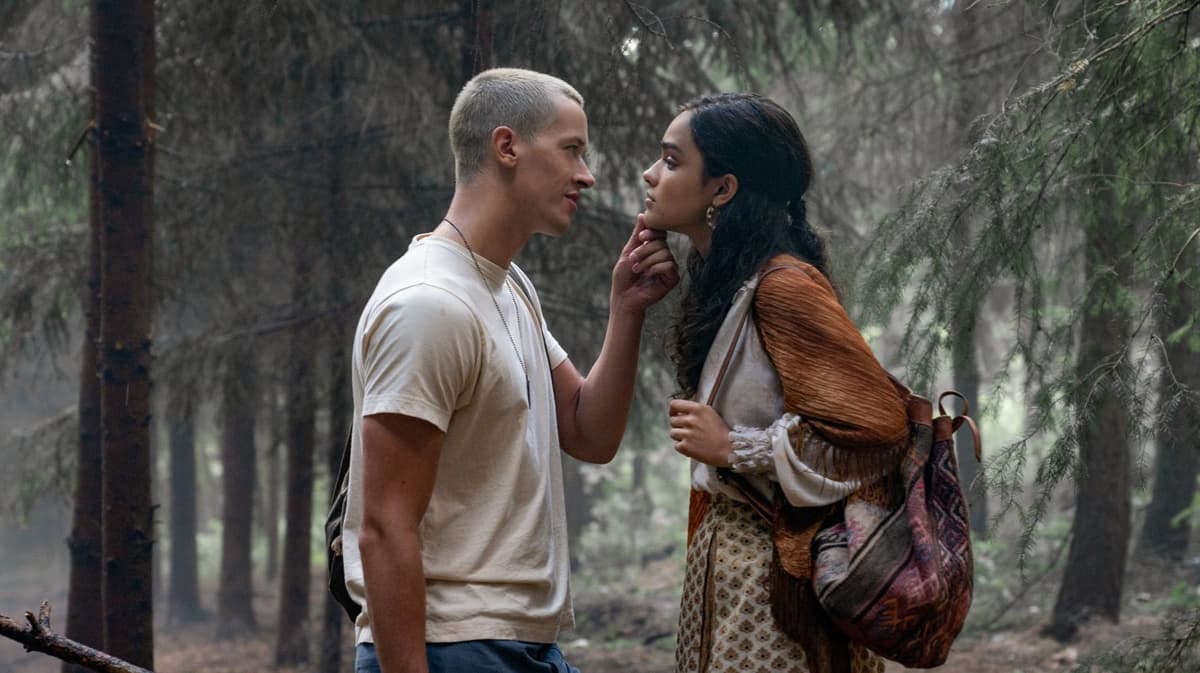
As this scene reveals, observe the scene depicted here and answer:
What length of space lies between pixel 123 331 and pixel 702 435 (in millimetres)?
3343

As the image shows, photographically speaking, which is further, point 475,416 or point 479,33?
point 479,33

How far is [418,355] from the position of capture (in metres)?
2.41

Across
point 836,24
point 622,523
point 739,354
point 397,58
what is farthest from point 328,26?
point 622,523

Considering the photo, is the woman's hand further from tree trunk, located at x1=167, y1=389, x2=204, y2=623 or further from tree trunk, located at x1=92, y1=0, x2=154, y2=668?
tree trunk, located at x1=167, y1=389, x2=204, y2=623

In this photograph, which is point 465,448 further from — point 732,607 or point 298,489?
point 298,489

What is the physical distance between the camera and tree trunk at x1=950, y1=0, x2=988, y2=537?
4.71 m

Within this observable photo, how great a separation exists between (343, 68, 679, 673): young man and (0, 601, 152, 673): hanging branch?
637 millimetres

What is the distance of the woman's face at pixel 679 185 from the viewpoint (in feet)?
9.71

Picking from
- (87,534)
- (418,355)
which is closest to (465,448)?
(418,355)

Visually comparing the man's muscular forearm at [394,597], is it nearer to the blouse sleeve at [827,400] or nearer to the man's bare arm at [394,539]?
the man's bare arm at [394,539]

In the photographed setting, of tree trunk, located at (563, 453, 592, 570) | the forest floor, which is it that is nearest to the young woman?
the forest floor

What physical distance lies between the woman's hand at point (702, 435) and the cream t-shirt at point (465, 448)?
13.7 inches

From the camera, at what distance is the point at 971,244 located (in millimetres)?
4789

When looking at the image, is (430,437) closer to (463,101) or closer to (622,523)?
(463,101)
